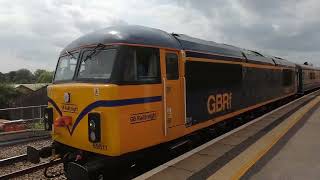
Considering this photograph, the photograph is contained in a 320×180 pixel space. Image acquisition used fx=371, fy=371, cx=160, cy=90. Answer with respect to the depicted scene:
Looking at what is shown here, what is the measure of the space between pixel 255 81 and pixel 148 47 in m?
8.22

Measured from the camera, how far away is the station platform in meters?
6.22

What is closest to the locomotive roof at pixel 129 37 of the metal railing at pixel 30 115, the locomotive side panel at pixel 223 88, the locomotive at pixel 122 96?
the locomotive at pixel 122 96

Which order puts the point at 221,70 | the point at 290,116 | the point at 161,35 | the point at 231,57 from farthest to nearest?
1. the point at 290,116
2. the point at 231,57
3. the point at 221,70
4. the point at 161,35

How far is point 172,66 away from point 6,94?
132 feet

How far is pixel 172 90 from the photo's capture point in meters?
7.50

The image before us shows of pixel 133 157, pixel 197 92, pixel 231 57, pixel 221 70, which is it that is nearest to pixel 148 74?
pixel 133 157

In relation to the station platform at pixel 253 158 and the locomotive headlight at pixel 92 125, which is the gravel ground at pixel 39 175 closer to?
the locomotive headlight at pixel 92 125

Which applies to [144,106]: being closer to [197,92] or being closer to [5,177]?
[197,92]

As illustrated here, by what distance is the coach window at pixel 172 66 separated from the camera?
289 inches

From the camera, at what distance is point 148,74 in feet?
22.5

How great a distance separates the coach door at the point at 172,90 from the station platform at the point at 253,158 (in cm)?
76

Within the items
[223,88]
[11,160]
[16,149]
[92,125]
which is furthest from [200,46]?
[16,149]

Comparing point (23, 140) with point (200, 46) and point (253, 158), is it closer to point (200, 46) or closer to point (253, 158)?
point (200, 46)

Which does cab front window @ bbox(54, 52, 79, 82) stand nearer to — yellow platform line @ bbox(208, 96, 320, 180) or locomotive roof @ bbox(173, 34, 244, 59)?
locomotive roof @ bbox(173, 34, 244, 59)
